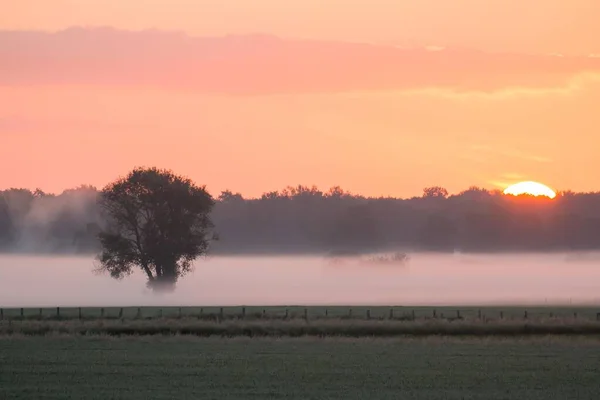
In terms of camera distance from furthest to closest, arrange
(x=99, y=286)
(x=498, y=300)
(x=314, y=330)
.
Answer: (x=99, y=286), (x=498, y=300), (x=314, y=330)

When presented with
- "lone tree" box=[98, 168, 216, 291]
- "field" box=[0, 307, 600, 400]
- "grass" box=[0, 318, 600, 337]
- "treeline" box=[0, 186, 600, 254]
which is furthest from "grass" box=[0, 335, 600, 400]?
"treeline" box=[0, 186, 600, 254]

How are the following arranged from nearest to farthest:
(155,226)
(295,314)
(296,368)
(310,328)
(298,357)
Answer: (296,368) < (298,357) < (310,328) < (295,314) < (155,226)

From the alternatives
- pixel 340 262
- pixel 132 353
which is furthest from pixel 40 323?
pixel 340 262

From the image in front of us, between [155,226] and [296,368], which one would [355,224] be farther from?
[296,368]

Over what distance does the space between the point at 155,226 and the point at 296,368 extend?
62.7m

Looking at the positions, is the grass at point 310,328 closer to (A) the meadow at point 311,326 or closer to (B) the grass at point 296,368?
(A) the meadow at point 311,326

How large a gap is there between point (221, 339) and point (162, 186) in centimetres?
5167

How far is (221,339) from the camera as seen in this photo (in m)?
51.7

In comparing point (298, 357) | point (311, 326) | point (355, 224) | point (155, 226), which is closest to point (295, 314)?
point (311, 326)

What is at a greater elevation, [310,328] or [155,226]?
[155,226]

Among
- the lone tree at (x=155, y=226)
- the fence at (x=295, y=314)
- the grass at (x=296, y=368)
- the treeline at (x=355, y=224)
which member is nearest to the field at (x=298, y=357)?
the grass at (x=296, y=368)

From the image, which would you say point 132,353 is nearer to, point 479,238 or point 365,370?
point 365,370

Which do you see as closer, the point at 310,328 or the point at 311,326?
the point at 310,328

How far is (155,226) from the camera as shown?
333 feet
